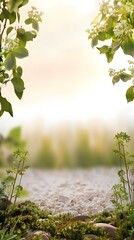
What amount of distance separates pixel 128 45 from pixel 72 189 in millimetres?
2891

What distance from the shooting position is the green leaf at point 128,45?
8.62 ft

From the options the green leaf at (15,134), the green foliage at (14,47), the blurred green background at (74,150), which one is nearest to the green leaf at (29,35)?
the green foliage at (14,47)

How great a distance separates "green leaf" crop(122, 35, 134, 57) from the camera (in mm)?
2627

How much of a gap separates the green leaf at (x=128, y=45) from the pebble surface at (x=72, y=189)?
172 centimetres

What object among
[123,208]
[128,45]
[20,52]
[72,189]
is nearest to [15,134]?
[20,52]

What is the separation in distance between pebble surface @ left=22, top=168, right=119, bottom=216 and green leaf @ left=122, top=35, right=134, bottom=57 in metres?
1.72

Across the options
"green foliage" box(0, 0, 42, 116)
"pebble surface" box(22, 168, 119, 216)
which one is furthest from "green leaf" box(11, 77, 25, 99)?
"pebble surface" box(22, 168, 119, 216)

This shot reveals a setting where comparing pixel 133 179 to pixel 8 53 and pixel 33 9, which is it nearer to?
pixel 33 9

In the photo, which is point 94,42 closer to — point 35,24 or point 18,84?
point 35,24

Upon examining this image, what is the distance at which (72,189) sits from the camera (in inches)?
208

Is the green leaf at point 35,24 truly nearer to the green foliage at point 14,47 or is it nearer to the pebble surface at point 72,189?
the green foliage at point 14,47

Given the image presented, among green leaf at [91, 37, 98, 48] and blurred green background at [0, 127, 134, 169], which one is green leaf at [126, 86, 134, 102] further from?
blurred green background at [0, 127, 134, 169]

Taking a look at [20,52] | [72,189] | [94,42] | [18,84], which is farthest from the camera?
[72,189]

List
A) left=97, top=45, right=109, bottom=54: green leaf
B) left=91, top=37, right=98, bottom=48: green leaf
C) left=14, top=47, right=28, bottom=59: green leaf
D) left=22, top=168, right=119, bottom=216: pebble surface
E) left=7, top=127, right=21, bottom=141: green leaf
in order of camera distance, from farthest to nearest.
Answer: left=22, top=168, right=119, bottom=216: pebble surface → left=91, top=37, right=98, bottom=48: green leaf → left=97, top=45, right=109, bottom=54: green leaf → left=14, top=47, right=28, bottom=59: green leaf → left=7, top=127, right=21, bottom=141: green leaf
